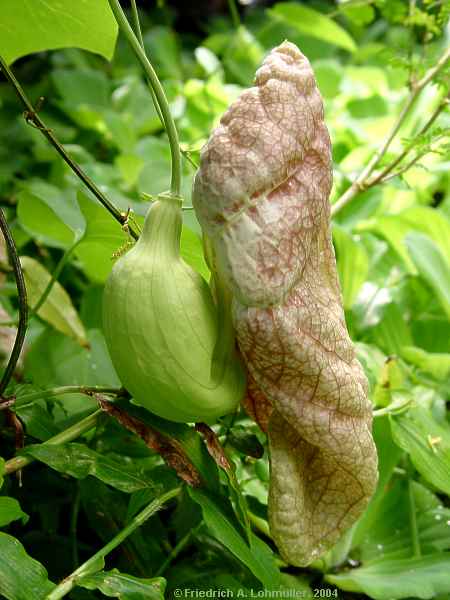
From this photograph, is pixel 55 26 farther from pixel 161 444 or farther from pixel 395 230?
pixel 395 230

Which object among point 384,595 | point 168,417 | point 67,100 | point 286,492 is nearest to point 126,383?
point 168,417

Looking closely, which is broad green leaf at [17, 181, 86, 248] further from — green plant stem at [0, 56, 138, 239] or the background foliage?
green plant stem at [0, 56, 138, 239]

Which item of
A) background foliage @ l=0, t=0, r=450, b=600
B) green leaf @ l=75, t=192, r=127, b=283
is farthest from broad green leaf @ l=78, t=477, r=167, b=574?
green leaf @ l=75, t=192, r=127, b=283

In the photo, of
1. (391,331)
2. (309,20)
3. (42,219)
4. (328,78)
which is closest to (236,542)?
(42,219)

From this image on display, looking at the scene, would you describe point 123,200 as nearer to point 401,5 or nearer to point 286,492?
point 401,5

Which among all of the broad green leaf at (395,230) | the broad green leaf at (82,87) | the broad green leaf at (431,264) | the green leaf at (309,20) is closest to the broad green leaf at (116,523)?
the broad green leaf at (431,264)

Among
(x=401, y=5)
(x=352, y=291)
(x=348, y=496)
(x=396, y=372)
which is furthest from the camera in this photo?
(x=352, y=291)
